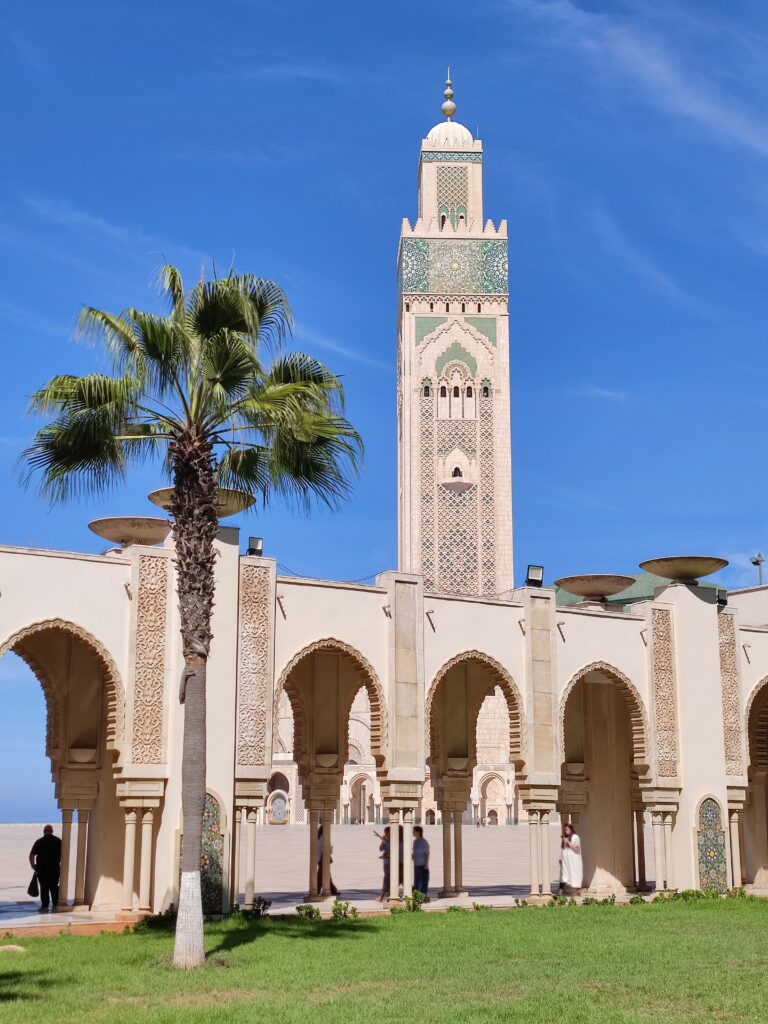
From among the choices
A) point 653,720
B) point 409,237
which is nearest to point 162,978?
point 653,720

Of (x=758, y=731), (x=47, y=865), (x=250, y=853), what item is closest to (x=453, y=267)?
(x=758, y=731)

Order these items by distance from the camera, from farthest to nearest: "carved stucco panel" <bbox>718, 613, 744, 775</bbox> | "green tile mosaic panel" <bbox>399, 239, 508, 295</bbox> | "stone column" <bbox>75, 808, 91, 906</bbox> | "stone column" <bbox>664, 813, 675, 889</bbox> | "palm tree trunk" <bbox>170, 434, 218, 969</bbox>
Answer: "green tile mosaic panel" <bbox>399, 239, 508, 295</bbox> → "carved stucco panel" <bbox>718, 613, 744, 775</bbox> → "stone column" <bbox>664, 813, 675, 889</bbox> → "stone column" <bbox>75, 808, 91, 906</bbox> → "palm tree trunk" <bbox>170, 434, 218, 969</bbox>

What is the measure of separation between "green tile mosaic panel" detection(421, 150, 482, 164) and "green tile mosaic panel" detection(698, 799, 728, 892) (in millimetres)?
37418

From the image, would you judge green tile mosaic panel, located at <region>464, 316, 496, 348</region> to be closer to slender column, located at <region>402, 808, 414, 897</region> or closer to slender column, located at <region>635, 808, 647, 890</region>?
slender column, located at <region>635, 808, 647, 890</region>

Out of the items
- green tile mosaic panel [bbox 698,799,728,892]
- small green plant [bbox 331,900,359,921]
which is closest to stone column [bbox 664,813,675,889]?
green tile mosaic panel [bbox 698,799,728,892]

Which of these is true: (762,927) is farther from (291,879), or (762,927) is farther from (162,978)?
(291,879)

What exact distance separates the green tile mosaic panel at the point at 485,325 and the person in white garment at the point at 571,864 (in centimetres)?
3217

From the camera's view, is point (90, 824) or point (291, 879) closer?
point (90, 824)

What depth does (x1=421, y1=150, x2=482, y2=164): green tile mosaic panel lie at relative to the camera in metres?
52.0

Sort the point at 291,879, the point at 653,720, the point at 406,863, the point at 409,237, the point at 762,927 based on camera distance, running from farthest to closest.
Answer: the point at 409,237 → the point at 291,879 → the point at 653,720 → the point at 406,863 → the point at 762,927

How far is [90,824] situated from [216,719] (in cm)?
317

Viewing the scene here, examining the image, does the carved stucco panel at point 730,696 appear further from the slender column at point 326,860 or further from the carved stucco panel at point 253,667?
the carved stucco panel at point 253,667

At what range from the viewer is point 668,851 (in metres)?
19.2

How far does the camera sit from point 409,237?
50500 millimetres
